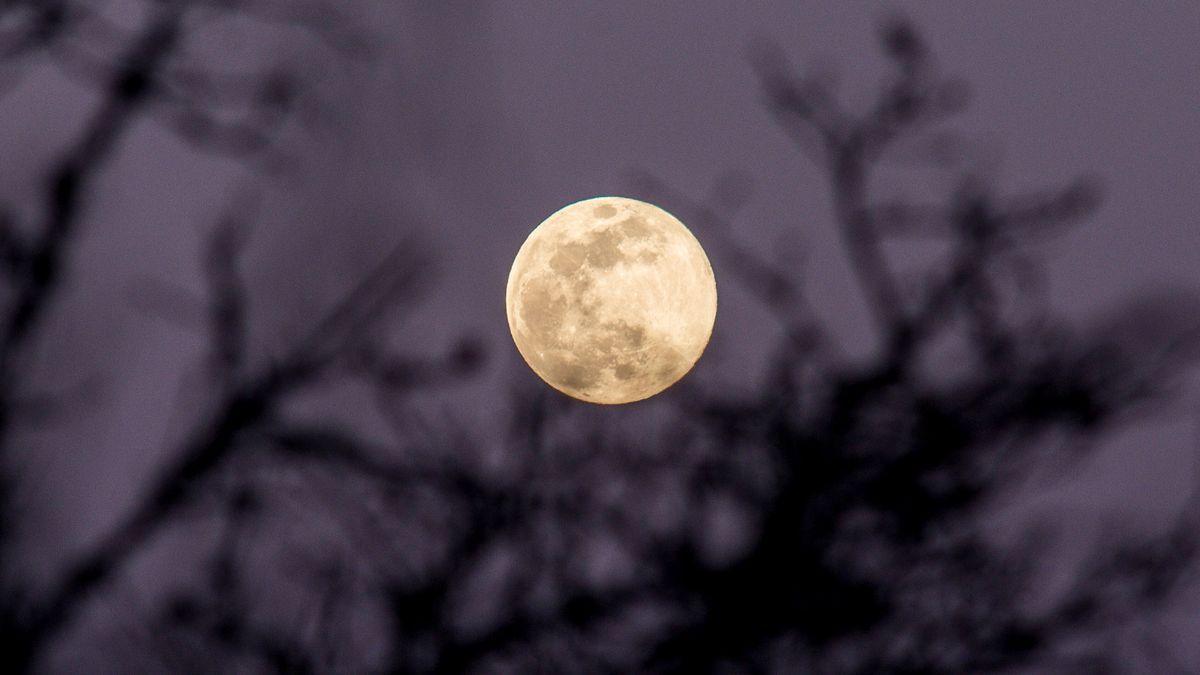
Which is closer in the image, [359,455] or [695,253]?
[359,455]

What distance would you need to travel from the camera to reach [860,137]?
4270 mm

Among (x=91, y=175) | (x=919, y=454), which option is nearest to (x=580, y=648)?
(x=919, y=454)

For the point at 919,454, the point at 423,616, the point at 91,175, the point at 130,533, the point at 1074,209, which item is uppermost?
the point at 1074,209

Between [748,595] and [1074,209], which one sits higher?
[1074,209]

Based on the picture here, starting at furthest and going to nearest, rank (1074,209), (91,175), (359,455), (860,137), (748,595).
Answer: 1. (860,137)
2. (1074,209)
3. (748,595)
4. (359,455)
5. (91,175)

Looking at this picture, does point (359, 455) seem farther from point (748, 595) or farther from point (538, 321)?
point (748, 595)

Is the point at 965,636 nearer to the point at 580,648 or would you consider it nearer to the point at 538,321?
the point at 580,648

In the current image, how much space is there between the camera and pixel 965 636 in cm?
438

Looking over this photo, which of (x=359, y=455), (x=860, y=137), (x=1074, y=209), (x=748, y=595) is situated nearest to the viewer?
(x=359, y=455)

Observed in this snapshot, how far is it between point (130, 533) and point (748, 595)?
2143 millimetres

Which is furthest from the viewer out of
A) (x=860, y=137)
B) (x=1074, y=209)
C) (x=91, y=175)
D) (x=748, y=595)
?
(x=860, y=137)

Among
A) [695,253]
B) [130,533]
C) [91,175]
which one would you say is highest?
[695,253]

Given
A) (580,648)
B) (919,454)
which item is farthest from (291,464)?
(919,454)

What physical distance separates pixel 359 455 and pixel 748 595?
1509mm
